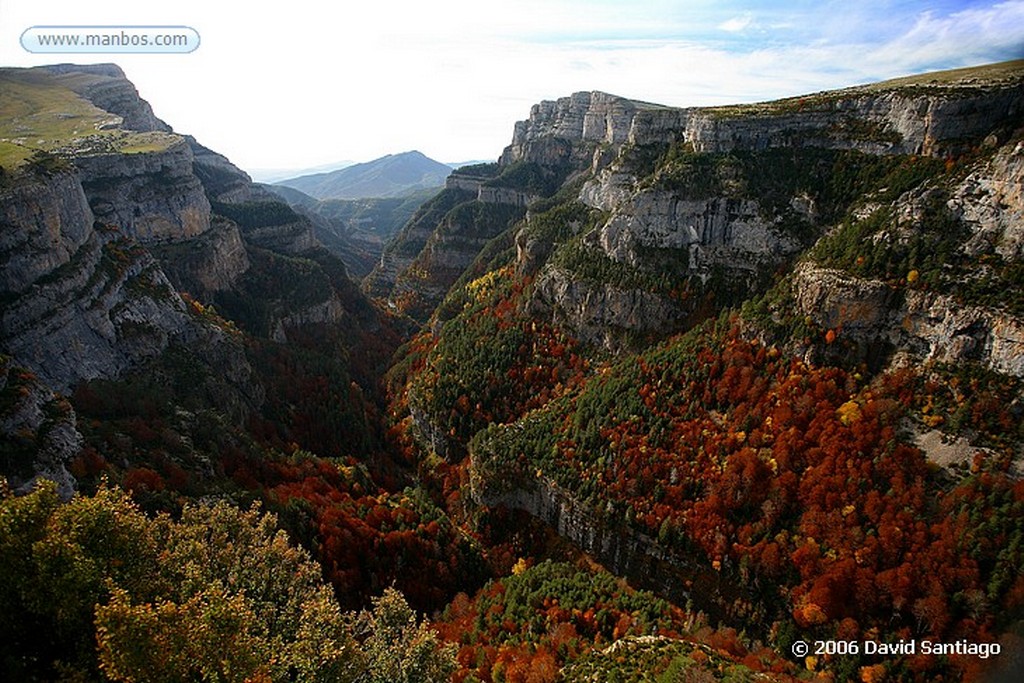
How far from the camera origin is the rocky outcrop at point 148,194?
3974 inches

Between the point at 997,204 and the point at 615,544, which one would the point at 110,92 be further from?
the point at 997,204

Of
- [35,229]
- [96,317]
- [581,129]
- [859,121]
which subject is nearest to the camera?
[35,229]

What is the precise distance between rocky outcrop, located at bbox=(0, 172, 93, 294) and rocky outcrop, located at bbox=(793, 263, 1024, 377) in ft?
310

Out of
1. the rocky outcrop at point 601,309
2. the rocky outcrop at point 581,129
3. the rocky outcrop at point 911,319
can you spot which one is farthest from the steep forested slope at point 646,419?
→ the rocky outcrop at point 581,129

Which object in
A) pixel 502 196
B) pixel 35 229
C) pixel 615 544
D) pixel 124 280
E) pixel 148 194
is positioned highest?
pixel 502 196

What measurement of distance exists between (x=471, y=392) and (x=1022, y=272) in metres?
71.7

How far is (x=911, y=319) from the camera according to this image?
57.7 metres

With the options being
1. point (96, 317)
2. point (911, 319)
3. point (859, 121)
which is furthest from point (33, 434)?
point (859, 121)

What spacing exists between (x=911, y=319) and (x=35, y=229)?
103409 millimetres

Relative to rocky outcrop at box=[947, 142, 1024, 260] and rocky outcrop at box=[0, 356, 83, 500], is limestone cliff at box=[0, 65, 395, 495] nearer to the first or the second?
rocky outcrop at box=[0, 356, 83, 500]

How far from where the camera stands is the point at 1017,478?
47688 mm

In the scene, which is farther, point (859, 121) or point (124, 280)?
point (124, 280)

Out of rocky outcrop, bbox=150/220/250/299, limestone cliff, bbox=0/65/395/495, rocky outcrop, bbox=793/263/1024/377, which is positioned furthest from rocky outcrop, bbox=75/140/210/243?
rocky outcrop, bbox=793/263/1024/377

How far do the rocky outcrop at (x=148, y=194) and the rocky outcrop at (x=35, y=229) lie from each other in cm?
2550
